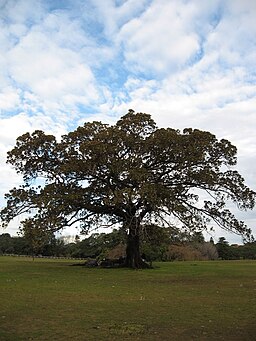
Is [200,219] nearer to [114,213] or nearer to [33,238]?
[114,213]

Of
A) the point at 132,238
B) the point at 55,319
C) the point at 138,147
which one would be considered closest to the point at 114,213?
the point at 132,238

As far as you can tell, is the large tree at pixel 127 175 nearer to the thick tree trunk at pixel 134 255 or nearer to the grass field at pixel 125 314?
the thick tree trunk at pixel 134 255

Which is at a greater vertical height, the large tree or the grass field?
the large tree

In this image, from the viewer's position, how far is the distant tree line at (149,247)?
2798 centimetres

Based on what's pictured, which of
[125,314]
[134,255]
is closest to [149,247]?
[134,255]

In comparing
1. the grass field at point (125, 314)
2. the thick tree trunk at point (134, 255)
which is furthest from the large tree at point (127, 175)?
the grass field at point (125, 314)

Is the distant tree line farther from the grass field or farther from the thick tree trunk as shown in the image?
the grass field

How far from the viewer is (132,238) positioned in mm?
28094

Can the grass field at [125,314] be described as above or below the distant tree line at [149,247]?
below

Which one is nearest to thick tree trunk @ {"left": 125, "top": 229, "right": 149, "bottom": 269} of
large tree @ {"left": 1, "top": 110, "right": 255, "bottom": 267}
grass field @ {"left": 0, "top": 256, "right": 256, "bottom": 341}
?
large tree @ {"left": 1, "top": 110, "right": 255, "bottom": 267}

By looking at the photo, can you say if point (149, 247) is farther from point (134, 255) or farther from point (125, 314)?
point (125, 314)

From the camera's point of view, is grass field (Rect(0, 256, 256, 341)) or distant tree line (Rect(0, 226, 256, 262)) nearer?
grass field (Rect(0, 256, 256, 341))

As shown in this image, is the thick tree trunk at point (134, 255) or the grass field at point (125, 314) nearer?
the grass field at point (125, 314)

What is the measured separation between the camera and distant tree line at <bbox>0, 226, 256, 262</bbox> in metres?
28.0
